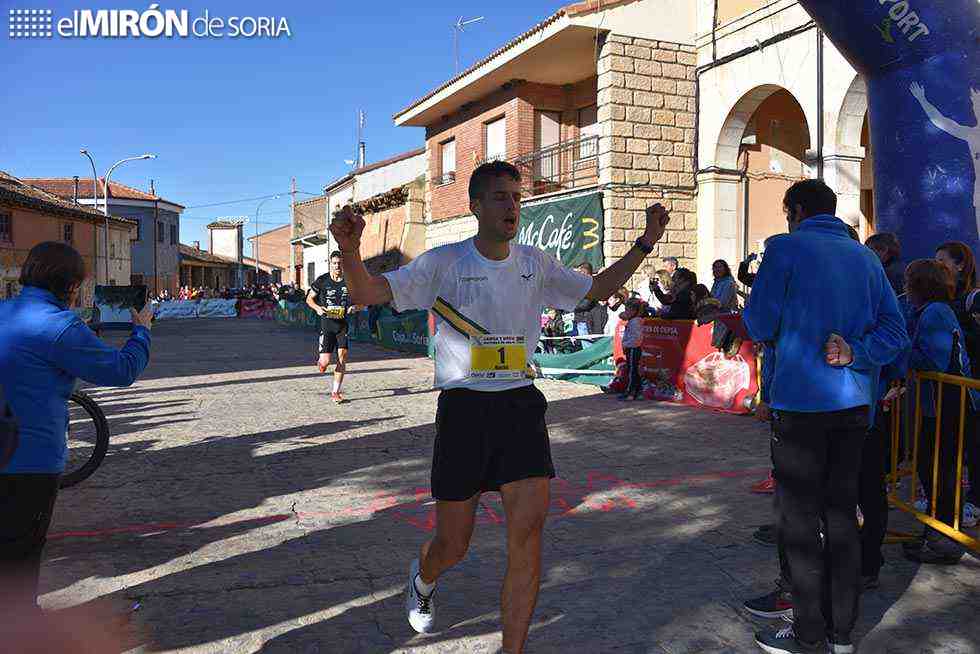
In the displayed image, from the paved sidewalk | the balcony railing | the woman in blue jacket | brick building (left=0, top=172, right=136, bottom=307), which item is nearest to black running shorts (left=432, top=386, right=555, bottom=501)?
the paved sidewalk

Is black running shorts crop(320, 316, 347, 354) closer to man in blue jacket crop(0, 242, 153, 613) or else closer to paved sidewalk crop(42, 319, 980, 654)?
paved sidewalk crop(42, 319, 980, 654)

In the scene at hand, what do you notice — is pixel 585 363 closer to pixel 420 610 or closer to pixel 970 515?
pixel 970 515

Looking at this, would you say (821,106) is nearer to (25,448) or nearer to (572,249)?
(572,249)

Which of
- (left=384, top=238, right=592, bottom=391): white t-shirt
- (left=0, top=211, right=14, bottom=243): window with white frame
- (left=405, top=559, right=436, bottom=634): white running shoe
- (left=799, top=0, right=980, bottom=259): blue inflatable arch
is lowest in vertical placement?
(left=405, top=559, right=436, bottom=634): white running shoe

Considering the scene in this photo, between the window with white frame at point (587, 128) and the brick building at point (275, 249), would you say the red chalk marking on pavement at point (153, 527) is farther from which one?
the brick building at point (275, 249)

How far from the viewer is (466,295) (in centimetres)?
302

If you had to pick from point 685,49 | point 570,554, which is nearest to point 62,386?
point 570,554

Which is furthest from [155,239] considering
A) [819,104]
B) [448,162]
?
[819,104]

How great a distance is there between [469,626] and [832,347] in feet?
6.00

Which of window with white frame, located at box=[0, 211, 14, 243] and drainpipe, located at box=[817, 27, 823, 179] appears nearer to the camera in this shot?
drainpipe, located at box=[817, 27, 823, 179]

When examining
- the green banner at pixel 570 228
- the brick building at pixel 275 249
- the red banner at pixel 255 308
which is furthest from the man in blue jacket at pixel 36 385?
the brick building at pixel 275 249

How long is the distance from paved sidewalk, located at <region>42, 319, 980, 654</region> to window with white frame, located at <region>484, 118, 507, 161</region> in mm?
13127

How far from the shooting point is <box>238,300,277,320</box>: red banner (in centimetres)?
4469

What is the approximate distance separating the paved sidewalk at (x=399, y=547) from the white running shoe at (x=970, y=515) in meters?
0.30
